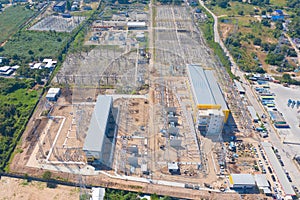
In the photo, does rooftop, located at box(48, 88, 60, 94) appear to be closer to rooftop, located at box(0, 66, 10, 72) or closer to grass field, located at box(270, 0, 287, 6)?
rooftop, located at box(0, 66, 10, 72)

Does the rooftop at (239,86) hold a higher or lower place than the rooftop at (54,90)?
higher

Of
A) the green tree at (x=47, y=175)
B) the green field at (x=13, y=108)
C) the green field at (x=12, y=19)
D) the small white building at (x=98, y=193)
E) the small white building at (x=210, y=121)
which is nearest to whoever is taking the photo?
the small white building at (x=98, y=193)

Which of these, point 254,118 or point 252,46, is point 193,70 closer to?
point 254,118

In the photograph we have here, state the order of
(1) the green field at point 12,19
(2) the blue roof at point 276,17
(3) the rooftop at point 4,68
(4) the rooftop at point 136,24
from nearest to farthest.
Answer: (3) the rooftop at point 4,68, (1) the green field at point 12,19, (4) the rooftop at point 136,24, (2) the blue roof at point 276,17

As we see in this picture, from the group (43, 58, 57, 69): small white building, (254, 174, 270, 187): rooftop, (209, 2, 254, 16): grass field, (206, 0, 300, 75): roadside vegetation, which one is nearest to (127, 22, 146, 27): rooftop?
(206, 0, 300, 75): roadside vegetation

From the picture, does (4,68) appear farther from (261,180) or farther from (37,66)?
(261,180)

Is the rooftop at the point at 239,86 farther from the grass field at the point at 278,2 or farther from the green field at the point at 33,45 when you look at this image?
the grass field at the point at 278,2

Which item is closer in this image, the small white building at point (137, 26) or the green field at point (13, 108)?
the green field at point (13, 108)

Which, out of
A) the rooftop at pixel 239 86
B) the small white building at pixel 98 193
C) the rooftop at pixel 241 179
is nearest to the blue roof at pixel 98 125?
the small white building at pixel 98 193

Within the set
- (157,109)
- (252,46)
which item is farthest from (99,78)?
(252,46)

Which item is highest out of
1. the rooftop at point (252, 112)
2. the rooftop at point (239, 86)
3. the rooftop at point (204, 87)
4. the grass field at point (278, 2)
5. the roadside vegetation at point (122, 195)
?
the grass field at point (278, 2)
